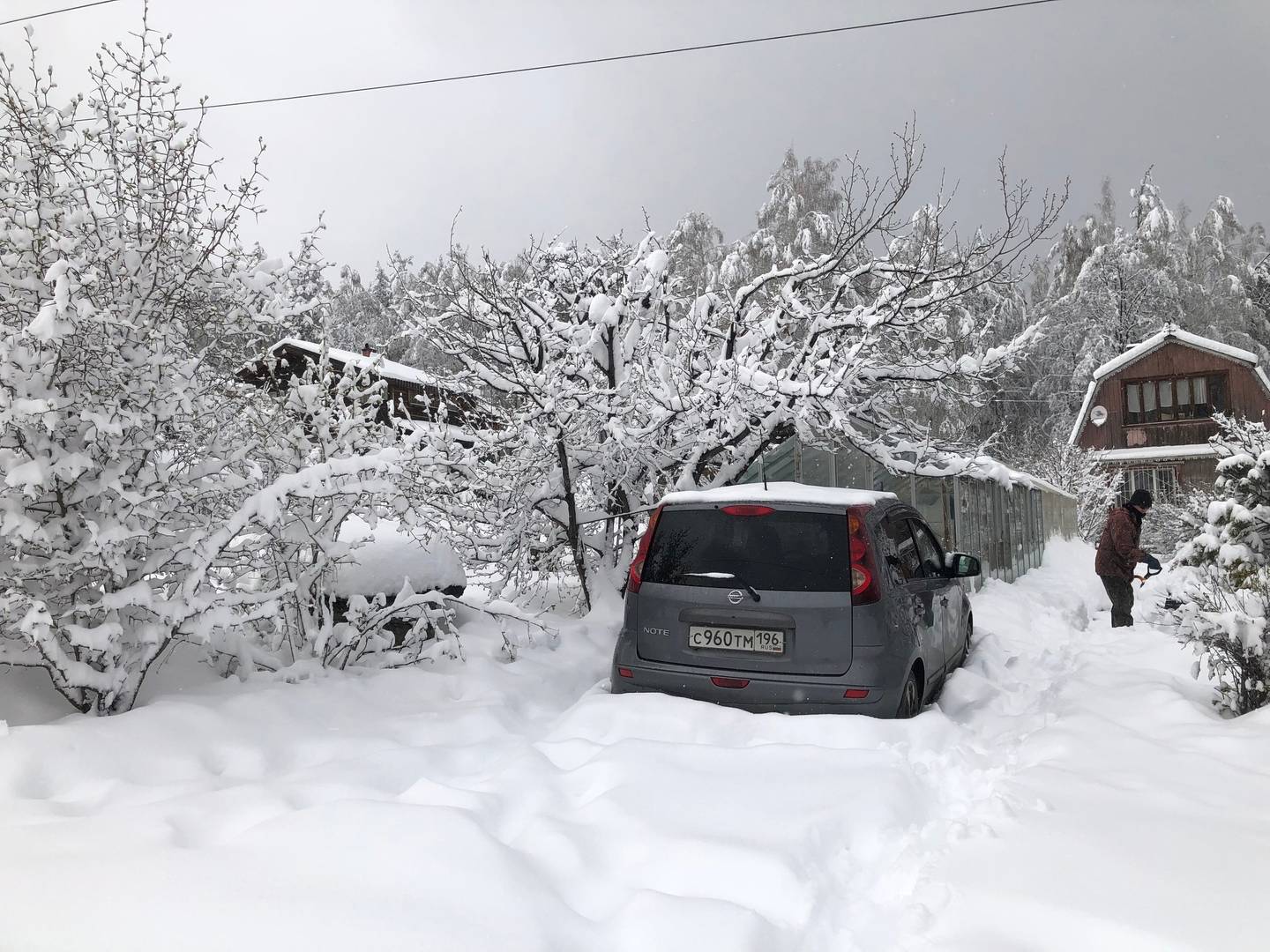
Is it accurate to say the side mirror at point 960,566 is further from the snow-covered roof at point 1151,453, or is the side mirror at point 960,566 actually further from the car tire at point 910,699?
the snow-covered roof at point 1151,453

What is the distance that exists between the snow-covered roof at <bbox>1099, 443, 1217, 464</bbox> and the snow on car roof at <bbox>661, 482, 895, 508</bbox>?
1308 inches

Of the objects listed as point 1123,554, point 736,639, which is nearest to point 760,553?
point 736,639

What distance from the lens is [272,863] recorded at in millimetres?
2730

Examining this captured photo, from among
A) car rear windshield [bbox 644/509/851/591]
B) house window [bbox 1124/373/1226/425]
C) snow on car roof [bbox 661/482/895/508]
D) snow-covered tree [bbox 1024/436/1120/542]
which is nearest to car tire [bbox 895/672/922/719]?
car rear windshield [bbox 644/509/851/591]

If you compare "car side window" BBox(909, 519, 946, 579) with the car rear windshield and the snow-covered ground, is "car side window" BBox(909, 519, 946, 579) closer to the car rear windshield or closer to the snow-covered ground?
the snow-covered ground

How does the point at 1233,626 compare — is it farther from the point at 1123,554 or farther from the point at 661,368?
the point at 1123,554

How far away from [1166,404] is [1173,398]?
1.05ft

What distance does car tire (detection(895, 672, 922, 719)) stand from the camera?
468 centimetres

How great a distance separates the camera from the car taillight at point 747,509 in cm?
475

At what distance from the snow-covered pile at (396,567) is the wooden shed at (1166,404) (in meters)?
33.7

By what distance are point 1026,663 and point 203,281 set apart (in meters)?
6.78

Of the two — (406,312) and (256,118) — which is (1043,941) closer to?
(406,312)

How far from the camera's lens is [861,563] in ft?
15.2

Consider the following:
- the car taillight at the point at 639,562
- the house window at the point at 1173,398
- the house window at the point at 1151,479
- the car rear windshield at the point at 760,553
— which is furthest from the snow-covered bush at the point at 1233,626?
the house window at the point at 1173,398
